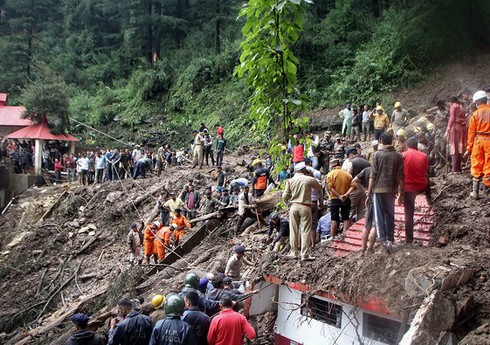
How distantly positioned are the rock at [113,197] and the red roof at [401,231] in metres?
14.7

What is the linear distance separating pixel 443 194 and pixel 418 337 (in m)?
4.26

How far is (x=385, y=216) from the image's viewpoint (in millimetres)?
6676

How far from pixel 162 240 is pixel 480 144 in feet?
31.8

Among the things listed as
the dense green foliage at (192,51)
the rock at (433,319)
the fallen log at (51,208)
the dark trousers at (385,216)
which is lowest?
the fallen log at (51,208)

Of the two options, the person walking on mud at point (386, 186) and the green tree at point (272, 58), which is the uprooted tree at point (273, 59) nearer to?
the green tree at point (272, 58)

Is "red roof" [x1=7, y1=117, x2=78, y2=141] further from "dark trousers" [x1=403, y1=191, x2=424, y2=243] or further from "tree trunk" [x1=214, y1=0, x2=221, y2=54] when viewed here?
"dark trousers" [x1=403, y1=191, x2=424, y2=243]

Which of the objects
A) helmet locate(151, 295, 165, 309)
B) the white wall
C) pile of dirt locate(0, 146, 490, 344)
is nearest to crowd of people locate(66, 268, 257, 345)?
helmet locate(151, 295, 165, 309)

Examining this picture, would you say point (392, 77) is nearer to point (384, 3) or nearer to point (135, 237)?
point (384, 3)

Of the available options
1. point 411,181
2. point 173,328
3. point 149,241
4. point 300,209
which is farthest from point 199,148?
point 173,328

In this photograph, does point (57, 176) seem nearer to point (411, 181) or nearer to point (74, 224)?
point (74, 224)

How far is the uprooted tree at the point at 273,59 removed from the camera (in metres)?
7.10

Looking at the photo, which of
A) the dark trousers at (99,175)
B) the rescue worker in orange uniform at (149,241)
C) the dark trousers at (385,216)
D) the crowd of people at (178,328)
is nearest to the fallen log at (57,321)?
the rescue worker in orange uniform at (149,241)

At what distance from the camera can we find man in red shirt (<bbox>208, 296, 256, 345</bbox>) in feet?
21.2

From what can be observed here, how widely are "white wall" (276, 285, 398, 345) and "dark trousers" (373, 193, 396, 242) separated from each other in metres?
1.19
